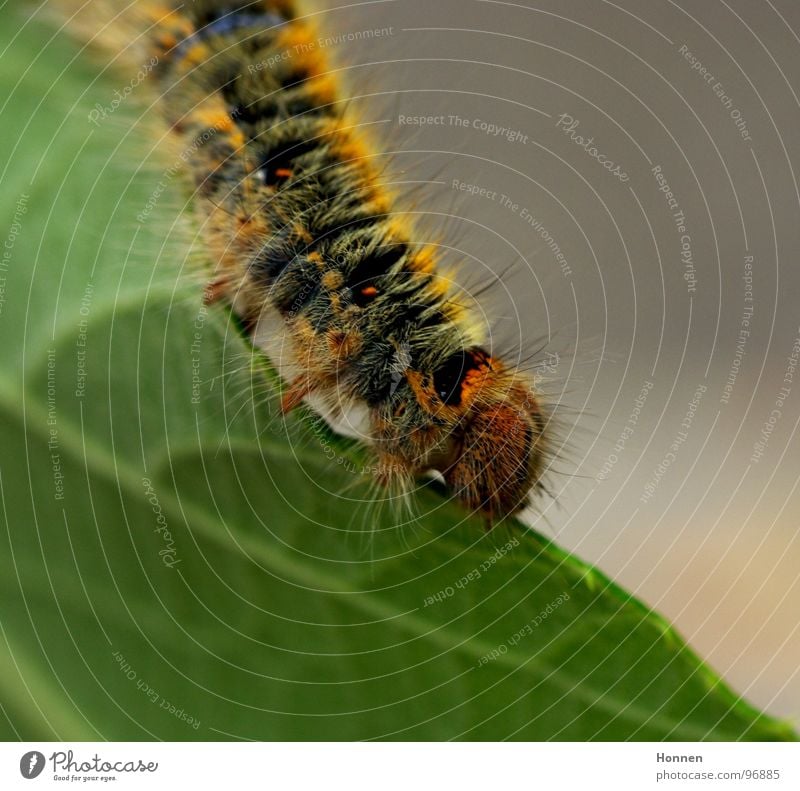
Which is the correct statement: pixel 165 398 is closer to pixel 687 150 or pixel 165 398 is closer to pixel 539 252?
pixel 539 252

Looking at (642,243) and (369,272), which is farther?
(642,243)

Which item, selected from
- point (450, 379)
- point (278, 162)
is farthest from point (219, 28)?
point (450, 379)

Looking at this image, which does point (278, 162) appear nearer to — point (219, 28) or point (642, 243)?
point (219, 28)

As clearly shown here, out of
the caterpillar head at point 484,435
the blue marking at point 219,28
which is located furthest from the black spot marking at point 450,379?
the blue marking at point 219,28

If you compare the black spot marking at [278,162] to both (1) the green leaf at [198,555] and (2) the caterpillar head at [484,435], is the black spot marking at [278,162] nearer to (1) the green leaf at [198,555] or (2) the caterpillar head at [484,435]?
(1) the green leaf at [198,555]

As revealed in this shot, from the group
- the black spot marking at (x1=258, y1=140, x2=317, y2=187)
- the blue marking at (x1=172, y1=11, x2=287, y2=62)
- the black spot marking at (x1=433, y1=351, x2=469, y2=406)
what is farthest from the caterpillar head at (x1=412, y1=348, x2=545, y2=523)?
the blue marking at (x1=172, y1=11, x2=287, y2=62)

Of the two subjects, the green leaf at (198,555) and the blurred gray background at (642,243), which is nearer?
the green leaf at (198,555)
